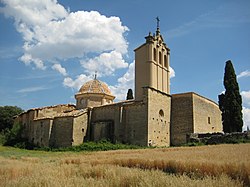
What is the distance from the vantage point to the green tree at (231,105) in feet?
103

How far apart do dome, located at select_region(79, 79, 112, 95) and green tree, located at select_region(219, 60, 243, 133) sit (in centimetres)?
1735

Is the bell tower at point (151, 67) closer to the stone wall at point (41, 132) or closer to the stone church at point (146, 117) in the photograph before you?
the stone church at point (146, 117)

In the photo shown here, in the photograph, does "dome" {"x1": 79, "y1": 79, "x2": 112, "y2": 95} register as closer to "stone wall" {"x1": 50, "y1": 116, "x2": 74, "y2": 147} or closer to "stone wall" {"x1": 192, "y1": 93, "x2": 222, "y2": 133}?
"stone wall" {"x1": 50, "y1": 116, "x2": 74, "y2": 147}

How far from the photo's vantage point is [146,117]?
3092 cm

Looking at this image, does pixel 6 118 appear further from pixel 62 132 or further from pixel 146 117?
pixel 146 117

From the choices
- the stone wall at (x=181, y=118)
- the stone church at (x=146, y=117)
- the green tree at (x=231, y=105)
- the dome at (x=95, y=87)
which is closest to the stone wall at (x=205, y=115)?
the stone church at (x=146, y=117)

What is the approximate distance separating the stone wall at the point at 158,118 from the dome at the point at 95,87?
1152 centimetres

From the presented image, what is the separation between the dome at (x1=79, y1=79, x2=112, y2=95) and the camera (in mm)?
42219

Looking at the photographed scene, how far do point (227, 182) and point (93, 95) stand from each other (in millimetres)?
35301

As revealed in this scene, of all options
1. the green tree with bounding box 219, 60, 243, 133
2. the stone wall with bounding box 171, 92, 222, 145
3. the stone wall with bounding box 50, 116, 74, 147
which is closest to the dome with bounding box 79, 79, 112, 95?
the stone wall with bounding box 50, 116, 74, 147

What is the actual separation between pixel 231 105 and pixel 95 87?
19.4 metres

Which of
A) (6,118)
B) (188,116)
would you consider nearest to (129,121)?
(188,116)

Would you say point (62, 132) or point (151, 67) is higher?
point (151, 67)

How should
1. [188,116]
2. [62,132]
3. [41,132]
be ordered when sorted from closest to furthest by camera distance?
[188,116] → [62,132] → [41,132]
